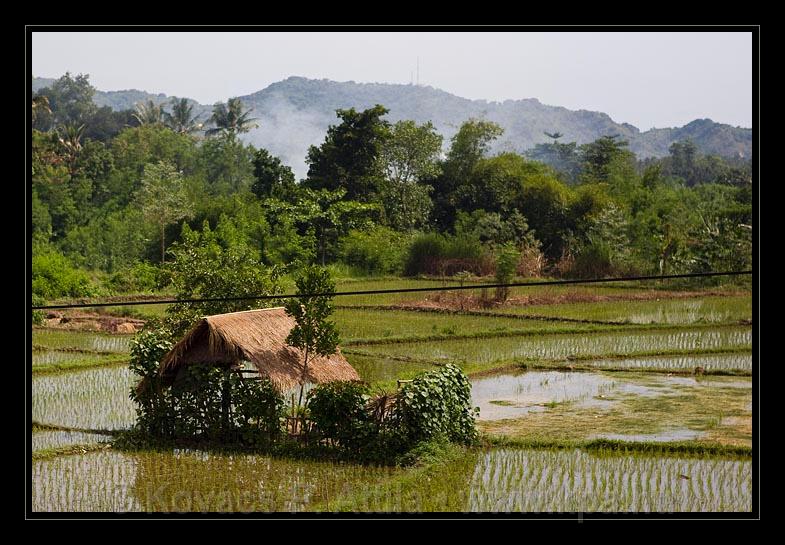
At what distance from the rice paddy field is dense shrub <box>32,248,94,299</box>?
116 inches

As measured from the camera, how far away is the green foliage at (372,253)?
1096 inches

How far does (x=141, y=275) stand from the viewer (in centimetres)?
2488

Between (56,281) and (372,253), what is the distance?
8.53 metres

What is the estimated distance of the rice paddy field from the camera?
29.7ft

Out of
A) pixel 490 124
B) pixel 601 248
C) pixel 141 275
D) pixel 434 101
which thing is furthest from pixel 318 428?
pixel 434 101

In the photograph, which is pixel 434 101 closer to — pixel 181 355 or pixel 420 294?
pixel 420 294

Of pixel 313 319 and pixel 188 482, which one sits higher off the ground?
pixel 313 319

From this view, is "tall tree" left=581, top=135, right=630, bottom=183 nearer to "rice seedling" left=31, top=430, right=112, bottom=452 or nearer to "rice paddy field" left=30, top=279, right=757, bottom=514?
"rice paddy field" left=30, top=279, right=757, bottom=514

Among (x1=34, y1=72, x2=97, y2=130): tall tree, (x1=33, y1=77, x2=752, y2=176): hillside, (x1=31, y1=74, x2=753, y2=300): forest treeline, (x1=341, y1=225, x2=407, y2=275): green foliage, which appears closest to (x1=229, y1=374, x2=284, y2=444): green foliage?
(x1=31, y1=74, x2=753, y2=300): forest treeline

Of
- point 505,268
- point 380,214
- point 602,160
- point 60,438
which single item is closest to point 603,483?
point 60,438

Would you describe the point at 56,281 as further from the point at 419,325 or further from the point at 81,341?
the point at 419,325

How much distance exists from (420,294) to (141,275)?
6.81 metres

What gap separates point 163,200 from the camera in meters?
30.3
